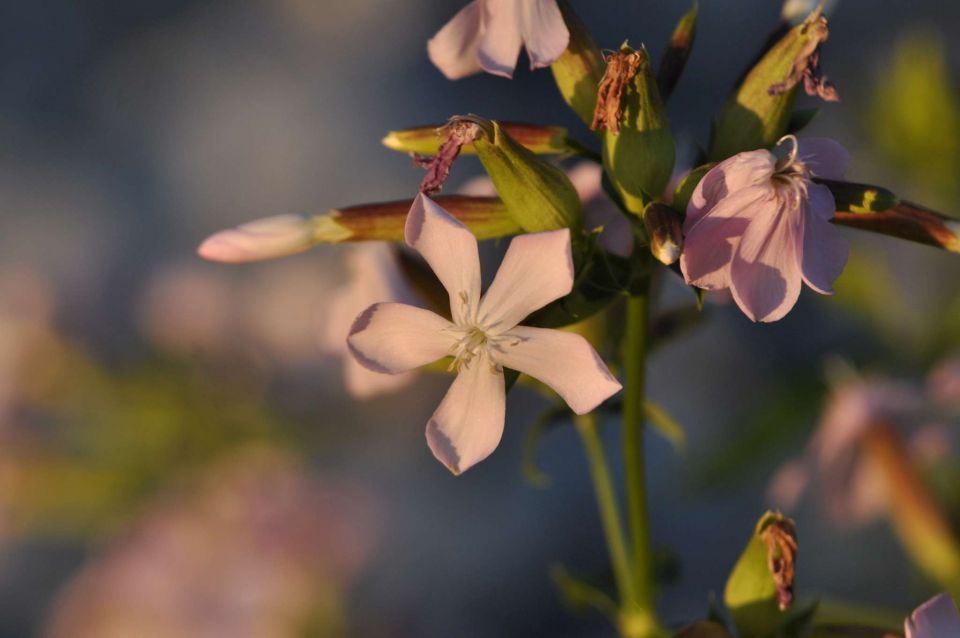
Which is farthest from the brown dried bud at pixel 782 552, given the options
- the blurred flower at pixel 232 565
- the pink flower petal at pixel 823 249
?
the blurred flower at pixel 232 565

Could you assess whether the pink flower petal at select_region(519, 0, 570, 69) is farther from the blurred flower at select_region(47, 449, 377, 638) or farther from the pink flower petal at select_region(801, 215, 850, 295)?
the blurred flower at select_region(47, 449, 377, 638)

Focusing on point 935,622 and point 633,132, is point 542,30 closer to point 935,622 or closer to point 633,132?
point 633,132

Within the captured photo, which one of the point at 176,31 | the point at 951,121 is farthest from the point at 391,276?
the point at 176,31

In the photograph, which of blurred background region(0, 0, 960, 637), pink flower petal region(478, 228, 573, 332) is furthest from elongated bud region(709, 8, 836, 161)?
blurred background region(0, 0, 960, 637)

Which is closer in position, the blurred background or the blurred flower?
the blurred flower

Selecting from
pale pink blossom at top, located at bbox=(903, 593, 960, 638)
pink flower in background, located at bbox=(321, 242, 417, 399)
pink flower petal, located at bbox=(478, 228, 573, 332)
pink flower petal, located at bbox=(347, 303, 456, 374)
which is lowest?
pale pink blossom at top, located at bbox=(903, 593, 960, 638)

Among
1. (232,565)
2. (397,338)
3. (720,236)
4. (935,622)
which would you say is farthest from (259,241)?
(232,565)
